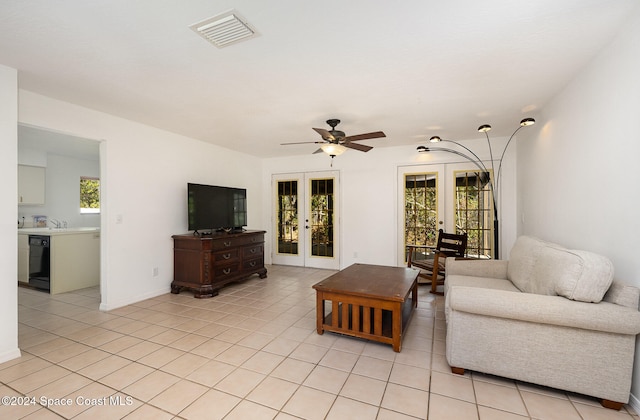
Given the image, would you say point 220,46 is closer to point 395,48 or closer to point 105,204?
→ point 395,48

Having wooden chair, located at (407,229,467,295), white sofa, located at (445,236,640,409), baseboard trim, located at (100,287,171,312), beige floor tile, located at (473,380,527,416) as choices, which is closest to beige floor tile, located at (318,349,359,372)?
white sofa, located at (445,236,640,409)

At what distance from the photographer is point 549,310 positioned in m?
1.84

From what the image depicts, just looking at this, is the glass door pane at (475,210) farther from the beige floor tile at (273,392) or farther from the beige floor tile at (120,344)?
the beige floor tile at (120,344)

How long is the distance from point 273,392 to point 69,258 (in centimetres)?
427

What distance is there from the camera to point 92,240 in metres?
4.68

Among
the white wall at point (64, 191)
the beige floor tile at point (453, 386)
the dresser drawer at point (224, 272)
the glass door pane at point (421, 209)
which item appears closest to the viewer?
the beige floor tile at point (453, 386)

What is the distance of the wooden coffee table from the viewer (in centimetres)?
251

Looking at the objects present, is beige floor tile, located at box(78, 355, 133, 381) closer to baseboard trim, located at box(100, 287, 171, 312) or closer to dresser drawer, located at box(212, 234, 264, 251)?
baseboard trim, located at box(100, 287, 171, 312)

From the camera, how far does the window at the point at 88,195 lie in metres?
6.02

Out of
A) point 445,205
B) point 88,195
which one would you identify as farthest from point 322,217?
point 88,195

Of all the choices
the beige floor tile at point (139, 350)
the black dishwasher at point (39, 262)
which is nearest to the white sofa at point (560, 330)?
the beige floor tile at point (139, 350)

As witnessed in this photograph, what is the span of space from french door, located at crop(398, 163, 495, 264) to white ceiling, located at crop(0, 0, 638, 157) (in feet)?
4.88

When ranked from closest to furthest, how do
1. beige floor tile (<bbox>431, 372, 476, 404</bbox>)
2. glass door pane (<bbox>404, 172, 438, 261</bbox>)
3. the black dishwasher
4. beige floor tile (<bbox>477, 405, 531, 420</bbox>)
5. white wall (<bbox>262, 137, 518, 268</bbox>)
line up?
beige floor tile (<bbox>477, 405, 531, 420</bbox>) < beige floor tile (<bbox>431, 372, 476, 404</bbox>) < the black dishwasher < glass door pane (<bbox>404, 172, 438, 261</bbox>) < white wall (<bbox>262, 137, 518, 268</bbox>)

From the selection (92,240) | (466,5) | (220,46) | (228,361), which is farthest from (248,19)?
(92,240)
